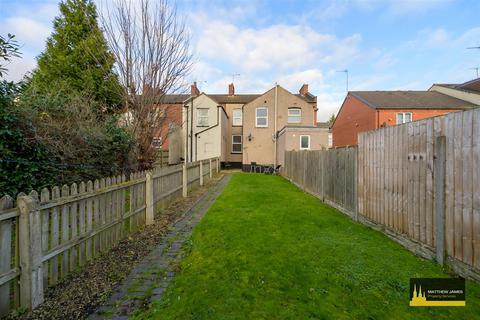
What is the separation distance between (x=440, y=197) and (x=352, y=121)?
2808 centimetres

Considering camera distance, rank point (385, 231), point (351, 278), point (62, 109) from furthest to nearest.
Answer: point (62, 109) < point (385, 231) < point (351, 278)

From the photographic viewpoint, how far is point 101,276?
11.2ft

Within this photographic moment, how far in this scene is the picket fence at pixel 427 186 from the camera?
305 centimetres

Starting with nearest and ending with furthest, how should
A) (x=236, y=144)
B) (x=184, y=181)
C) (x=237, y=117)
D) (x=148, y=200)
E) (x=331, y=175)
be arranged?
1. (x=148, y=200)
2. (x=331, y=175)
3. (x=184, y=181)
4. (x=236, y=144)
5. (x=237, y=117)

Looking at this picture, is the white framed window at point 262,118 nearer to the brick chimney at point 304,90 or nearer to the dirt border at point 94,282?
the brick chimney at point 304,90

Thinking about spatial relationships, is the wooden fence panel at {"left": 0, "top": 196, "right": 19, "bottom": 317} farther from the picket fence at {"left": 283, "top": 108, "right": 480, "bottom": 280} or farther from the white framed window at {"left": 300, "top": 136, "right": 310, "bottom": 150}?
the white framed window at {"left": 300, "top": 136, "right": 310, "bottom": 150}

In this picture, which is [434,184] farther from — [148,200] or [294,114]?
[294,114]

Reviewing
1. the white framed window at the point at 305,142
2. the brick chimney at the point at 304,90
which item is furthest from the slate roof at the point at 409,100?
the white framed window at the point at 305,142

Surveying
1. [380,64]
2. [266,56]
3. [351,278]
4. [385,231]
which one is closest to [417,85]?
[380,64]

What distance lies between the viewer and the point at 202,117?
23734 mm

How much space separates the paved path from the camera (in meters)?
2.68

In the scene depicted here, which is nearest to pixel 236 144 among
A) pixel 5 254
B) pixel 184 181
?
pixel 184 181

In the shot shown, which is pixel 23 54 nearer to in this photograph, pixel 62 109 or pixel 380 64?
pixel 62 109

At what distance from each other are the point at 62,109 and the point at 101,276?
5.21 meters
